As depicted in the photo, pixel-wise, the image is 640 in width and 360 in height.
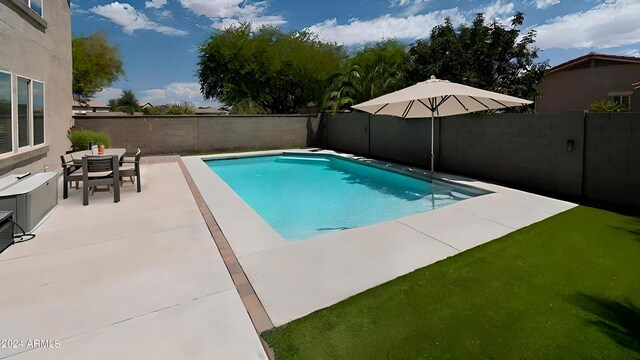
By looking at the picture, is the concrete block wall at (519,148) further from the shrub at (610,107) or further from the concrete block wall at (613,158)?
the shrub at (610,107)

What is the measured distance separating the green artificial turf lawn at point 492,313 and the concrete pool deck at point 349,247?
8.8 inches

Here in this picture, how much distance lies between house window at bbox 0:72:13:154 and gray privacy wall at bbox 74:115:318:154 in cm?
805

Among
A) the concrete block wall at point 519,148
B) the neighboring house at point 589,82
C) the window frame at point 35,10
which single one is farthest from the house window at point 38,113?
the neighboring house at point 589,82

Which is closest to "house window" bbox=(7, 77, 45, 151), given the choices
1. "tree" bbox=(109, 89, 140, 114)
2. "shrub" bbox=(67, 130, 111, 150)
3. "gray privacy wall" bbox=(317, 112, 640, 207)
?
"shrub" bbox=(67, 130, 111, 150)

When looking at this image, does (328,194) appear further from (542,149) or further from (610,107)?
(610,107)

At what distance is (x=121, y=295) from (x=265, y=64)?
75.6ft

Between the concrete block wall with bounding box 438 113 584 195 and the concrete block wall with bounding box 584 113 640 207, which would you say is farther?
the concrete block wall with bounding box 438 113 584 195

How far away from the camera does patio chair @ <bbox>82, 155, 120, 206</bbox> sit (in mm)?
6458

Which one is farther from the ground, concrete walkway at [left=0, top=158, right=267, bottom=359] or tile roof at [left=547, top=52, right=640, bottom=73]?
tile roof at [left=547, top=52, right=640, bottom=73]

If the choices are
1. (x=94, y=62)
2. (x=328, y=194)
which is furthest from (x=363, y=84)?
(x=94, y=62)

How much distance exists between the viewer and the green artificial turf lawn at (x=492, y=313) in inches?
101

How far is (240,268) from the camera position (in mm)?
3879

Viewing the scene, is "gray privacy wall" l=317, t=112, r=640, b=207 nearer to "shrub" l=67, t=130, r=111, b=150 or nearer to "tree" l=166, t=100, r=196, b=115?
"shrub" l=67, t=130, r=111, b=150

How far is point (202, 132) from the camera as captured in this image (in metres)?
16.3
